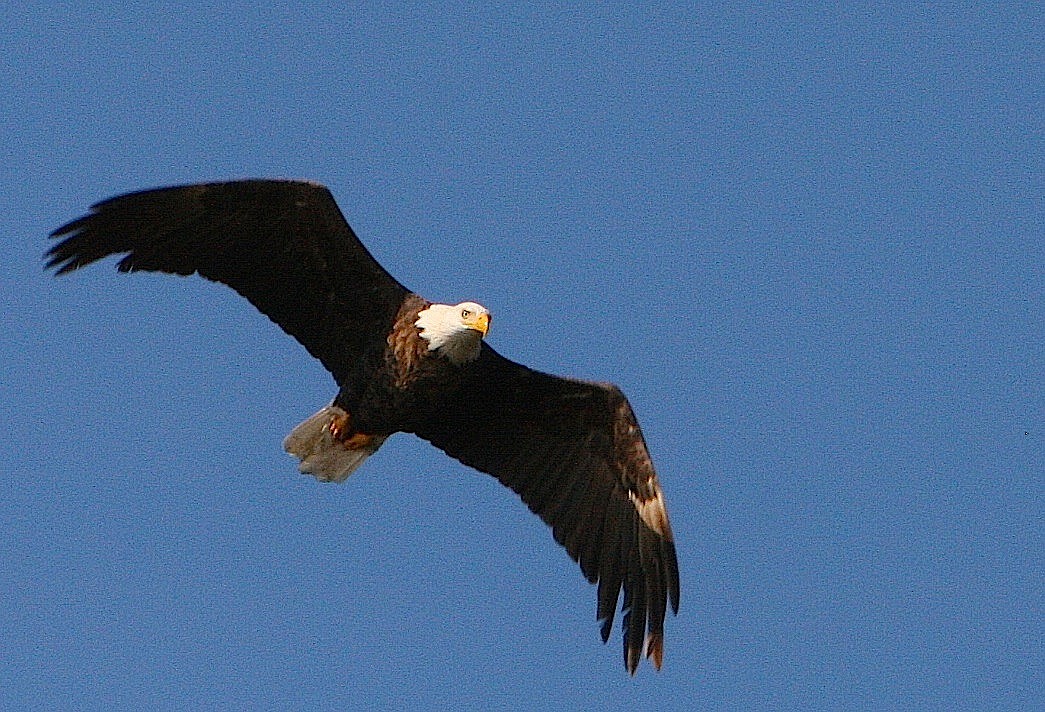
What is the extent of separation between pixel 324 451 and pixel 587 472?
1.60m

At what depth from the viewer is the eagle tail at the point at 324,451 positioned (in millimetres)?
12523

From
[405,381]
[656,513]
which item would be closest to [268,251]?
[405,381]

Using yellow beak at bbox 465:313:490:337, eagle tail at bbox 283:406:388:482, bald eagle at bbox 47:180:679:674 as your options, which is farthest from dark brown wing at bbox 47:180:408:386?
yellow beak at bbox 465:313:490:337

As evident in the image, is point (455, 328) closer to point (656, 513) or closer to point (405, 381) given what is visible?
point (405, 381)

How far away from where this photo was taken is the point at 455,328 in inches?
459

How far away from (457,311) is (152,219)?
1.78 m

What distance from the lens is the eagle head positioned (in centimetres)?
1163

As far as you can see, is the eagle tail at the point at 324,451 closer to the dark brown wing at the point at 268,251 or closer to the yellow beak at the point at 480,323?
the dark brown wing at the point at 268,251

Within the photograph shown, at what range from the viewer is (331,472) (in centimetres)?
1262

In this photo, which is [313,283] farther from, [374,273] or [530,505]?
[530,505]

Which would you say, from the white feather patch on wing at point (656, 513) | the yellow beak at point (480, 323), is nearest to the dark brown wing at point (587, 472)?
the white feather patch on wing at point (656, 513)

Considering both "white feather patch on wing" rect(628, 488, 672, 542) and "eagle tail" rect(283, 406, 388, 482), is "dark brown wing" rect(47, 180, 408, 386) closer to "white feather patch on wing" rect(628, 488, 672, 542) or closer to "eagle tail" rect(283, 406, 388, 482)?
"eagle tail" rect(283, 406, 388, 482)

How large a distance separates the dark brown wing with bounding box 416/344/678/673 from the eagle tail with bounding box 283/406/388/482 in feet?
1.26

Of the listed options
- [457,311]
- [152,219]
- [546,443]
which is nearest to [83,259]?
[152,219]
